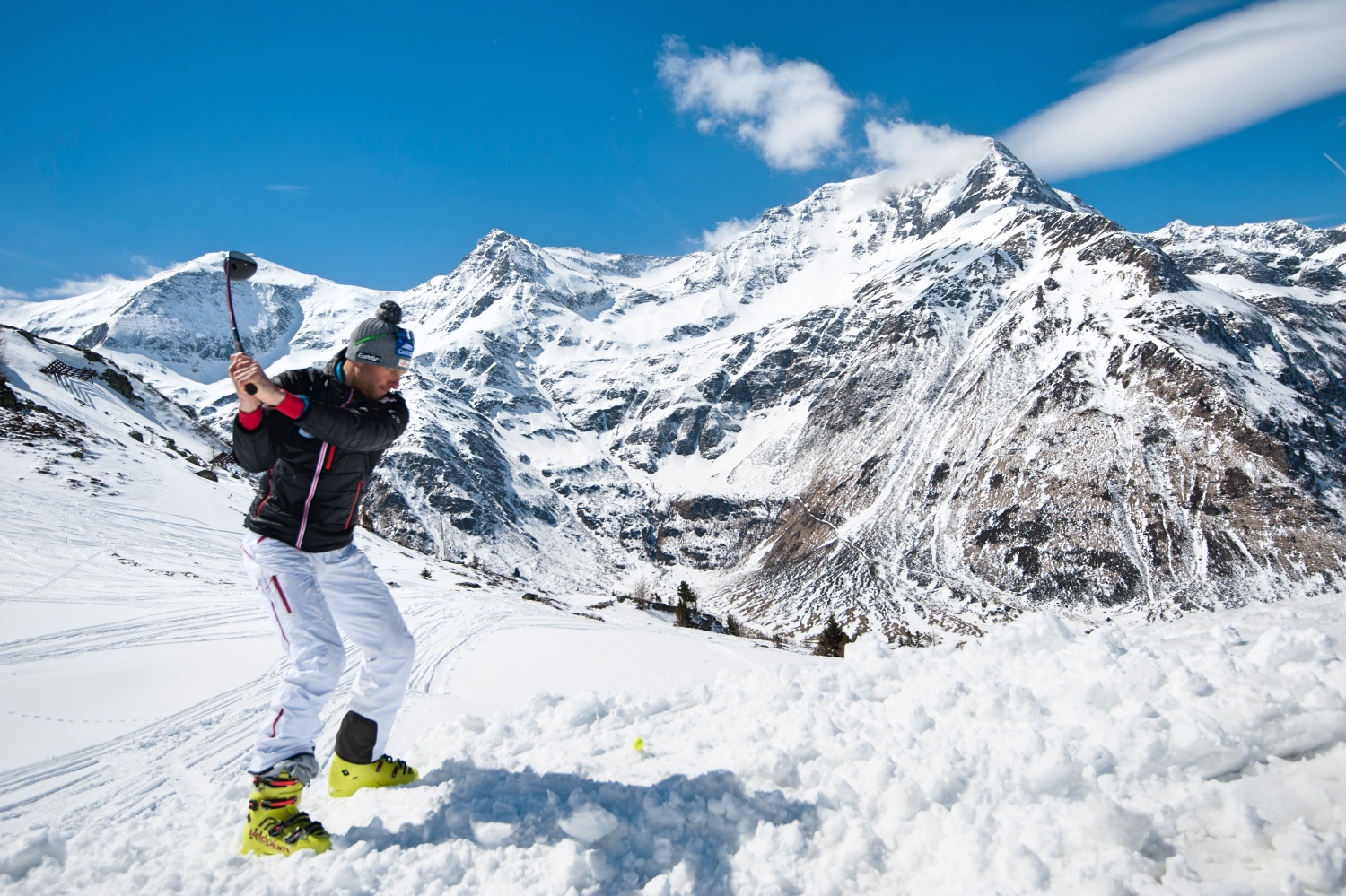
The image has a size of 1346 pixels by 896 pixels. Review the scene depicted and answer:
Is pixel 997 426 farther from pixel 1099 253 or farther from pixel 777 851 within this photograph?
pixel 777 851

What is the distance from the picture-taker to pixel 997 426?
161 meters

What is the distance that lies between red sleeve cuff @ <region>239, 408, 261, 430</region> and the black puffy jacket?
0.12ft

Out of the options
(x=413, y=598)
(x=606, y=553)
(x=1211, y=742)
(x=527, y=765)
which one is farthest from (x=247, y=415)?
(x=606, y=553)

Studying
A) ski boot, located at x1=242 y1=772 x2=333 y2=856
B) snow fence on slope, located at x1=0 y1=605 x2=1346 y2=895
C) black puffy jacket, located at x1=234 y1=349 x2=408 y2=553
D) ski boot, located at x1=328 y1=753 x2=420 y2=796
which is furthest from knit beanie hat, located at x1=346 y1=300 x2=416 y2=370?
snow fence on slope, located at x1=0 y1=605 x2=1346 y2=895

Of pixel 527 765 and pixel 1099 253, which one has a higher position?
pixel 1099 253

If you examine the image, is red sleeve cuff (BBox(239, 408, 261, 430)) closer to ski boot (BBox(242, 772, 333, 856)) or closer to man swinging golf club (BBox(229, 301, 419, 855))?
man swinging golf club (BBox(229, 301, 419, 855))

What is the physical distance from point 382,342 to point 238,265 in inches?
75.7

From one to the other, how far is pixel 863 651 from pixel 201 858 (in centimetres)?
558

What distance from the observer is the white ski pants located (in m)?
4.26

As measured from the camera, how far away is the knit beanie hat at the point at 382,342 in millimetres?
4828

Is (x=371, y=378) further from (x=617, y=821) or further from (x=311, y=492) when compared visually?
(x=617, y=821)

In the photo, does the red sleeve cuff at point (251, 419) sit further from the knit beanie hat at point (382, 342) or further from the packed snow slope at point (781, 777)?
the packed snow slope at point (781, 777)

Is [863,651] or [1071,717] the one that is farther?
[863,651]

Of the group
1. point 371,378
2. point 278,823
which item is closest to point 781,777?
point 278,823
